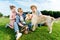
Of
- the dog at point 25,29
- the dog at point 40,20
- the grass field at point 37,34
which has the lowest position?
the grass field at point 37,34

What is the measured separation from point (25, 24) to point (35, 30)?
0.34m

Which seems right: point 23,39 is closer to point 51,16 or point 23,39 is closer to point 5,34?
point 5,34

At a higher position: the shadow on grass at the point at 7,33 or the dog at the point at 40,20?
the dog at the point at 40,20

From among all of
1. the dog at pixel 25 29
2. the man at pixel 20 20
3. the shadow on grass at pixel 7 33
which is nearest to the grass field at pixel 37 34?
the shadow on grass at pixel 7 33

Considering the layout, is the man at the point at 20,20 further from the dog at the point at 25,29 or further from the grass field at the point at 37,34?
the grass field at the point at 37,34

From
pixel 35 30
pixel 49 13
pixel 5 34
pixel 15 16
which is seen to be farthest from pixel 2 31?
pixel 49 13

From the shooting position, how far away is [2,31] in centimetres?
614

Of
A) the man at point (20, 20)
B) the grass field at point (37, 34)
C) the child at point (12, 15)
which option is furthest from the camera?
the child at point (12, 15)

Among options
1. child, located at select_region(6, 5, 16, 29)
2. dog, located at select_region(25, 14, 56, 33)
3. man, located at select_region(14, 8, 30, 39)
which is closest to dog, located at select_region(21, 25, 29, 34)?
man, located at select_region(14, 8, 30, 39)

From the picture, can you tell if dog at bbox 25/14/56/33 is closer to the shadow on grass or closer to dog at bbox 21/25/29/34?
dog at bbox 21/25/29/34

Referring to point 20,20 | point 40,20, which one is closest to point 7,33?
point 20,20

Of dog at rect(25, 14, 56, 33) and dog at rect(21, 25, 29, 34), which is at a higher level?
dog at rect(25, 14, 56, 33)

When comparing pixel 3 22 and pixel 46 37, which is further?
pixel 3 22

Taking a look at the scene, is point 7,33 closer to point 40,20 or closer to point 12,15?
point 12,15
